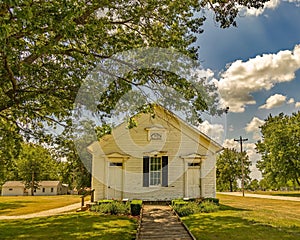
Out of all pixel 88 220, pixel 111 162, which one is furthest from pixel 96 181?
pixel 88 220

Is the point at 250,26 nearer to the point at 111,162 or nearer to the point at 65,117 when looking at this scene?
the point at 65,117

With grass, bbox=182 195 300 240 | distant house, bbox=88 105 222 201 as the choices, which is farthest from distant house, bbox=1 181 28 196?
grass, bbox=182 195 300 240

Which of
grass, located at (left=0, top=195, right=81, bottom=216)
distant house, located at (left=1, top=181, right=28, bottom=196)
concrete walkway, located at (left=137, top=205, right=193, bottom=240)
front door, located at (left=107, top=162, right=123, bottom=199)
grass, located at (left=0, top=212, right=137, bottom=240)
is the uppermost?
front door, located at (left=107, top=162, right=123, bottom=199)

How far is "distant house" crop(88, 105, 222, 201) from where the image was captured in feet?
66.0

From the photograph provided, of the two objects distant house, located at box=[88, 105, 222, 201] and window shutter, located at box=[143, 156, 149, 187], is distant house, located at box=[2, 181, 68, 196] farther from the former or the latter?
window shutter, located at box=[143, 156, 149, 187]

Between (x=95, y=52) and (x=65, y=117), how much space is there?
128 inches

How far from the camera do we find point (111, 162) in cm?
2034

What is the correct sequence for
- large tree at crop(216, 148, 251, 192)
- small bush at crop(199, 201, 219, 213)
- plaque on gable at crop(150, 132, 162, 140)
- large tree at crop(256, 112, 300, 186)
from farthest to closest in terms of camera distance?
1. large tree at crop(216, 148, 251, 192)
2. large tree at crop(256, 112, 300, 186)
3. plaque on gable at crop(150, 132, 162, 140)
4. small bush at crop(199, 201, 219, 213)

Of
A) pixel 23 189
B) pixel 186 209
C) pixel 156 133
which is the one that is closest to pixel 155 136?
pixel 156 133

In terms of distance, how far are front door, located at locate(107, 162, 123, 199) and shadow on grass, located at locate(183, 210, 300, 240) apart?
631cm

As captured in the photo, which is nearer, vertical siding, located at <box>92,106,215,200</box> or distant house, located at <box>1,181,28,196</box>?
vertical siding, located at <box>92,106,215,200</box>

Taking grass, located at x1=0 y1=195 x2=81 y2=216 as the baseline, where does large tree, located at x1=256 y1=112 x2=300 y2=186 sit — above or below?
above

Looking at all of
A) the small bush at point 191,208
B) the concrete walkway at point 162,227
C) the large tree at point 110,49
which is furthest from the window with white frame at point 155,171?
the large tree at point 110,49

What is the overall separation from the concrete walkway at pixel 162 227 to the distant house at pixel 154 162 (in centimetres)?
434
